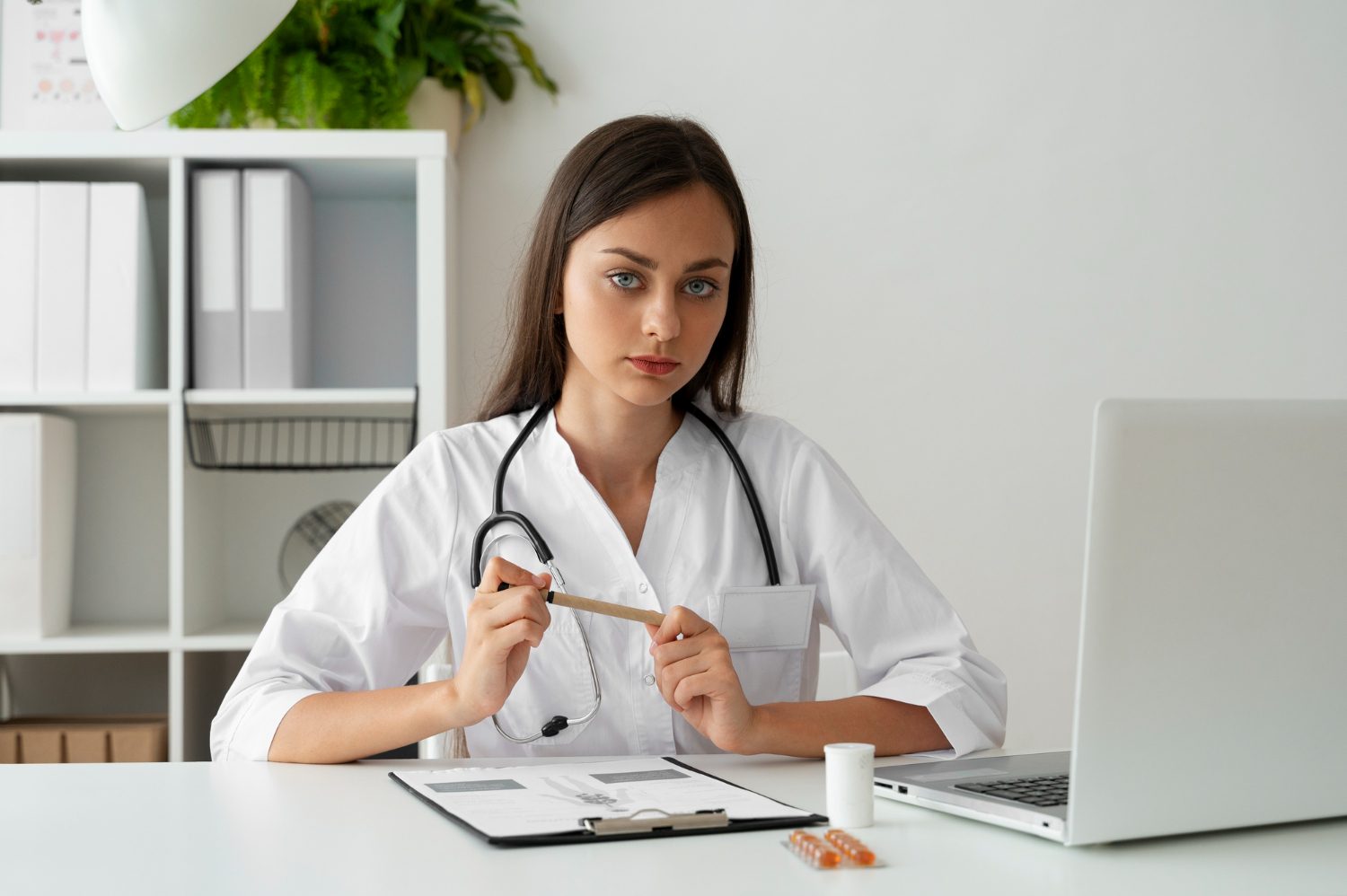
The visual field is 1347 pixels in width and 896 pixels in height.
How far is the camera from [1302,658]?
2.59ft

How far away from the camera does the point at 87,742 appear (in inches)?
82.4

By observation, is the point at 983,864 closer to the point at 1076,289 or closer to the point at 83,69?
the point at 1076,289

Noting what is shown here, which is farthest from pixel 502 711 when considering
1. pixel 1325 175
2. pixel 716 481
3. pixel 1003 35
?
pixel 1325 175

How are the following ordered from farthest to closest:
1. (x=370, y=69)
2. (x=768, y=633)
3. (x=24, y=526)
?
(x=370, y=69) < (x=24, y=526) < (x=768, y=633)

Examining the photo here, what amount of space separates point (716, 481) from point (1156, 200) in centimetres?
Answer: 149

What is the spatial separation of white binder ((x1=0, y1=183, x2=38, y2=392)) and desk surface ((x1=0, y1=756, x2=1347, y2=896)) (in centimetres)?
127

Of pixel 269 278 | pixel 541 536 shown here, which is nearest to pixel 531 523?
pixel 541 536

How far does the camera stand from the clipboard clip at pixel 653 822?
2.79 feet

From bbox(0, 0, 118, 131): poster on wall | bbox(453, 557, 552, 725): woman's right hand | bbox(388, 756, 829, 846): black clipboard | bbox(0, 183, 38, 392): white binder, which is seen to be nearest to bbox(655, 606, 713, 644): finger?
bbox(453, 557, 552, 725): woman's right hand

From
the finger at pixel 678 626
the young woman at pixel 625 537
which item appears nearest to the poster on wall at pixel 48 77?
the young woman at pixel 625 537

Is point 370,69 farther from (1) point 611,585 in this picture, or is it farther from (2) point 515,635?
(2) point 515,635

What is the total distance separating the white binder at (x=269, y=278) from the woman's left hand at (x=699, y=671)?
1.22 metres

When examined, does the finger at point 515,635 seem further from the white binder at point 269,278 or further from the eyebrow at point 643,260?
the white binder at point 269,278

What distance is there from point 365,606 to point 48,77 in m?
1.49
